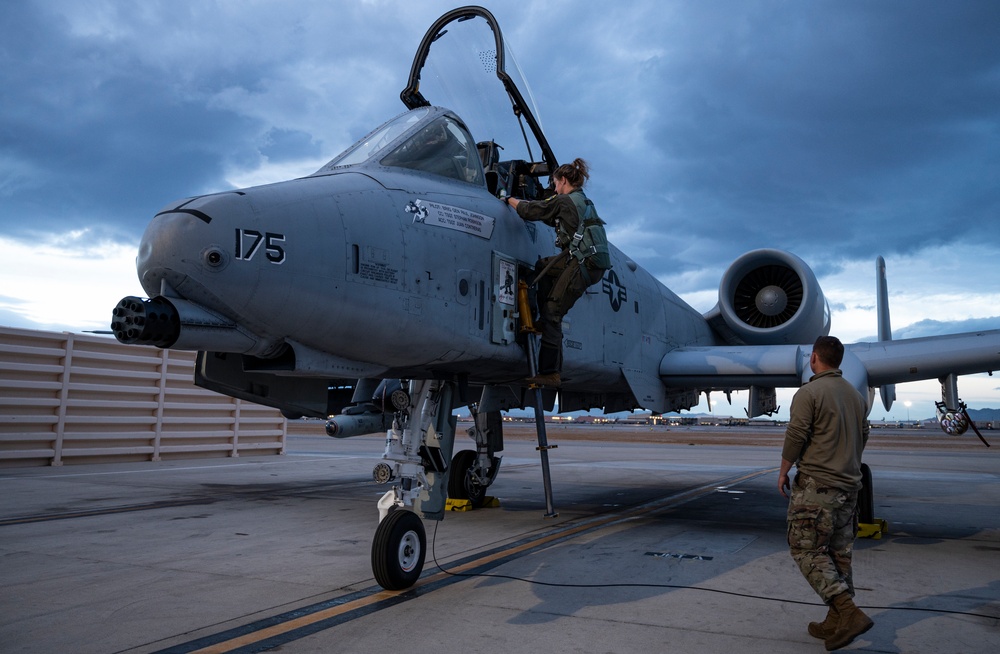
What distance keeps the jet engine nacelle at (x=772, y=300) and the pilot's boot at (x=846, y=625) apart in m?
7.09

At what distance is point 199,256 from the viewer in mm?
3408

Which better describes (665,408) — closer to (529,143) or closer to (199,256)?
(529,143)

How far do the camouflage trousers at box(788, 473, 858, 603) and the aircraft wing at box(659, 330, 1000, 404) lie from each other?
13.5ft

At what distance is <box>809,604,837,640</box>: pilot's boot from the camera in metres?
3.41

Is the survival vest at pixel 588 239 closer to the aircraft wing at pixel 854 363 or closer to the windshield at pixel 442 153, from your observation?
the windshield at pixel 442 153

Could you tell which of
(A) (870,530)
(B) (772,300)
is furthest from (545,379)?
(B) (772,300)

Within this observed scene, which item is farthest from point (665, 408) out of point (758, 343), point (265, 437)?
point (265, 437)

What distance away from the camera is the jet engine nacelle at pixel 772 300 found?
32.3ft

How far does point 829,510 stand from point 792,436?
0.41 metres

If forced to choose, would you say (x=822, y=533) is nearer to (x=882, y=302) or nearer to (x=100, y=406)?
(x=882, y=302)

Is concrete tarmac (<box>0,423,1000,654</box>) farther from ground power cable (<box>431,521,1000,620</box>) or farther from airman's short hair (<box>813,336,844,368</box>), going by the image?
airman's short hair (<box>813,336,844,368</box>)

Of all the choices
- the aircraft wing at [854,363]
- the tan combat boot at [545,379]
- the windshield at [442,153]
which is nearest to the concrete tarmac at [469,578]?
the tan combat boot at [545,379]

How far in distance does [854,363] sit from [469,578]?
513 centimetres

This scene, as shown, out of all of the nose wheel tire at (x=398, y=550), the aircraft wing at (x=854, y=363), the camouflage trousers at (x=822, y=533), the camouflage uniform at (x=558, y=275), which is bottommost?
the nose wheel tire at (x=398, y=550)
